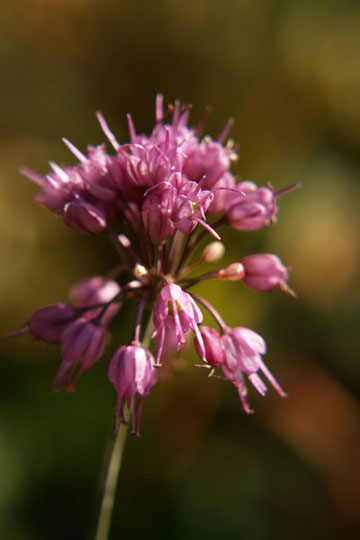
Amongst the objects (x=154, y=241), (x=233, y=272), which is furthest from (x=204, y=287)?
(x=154, y=241)

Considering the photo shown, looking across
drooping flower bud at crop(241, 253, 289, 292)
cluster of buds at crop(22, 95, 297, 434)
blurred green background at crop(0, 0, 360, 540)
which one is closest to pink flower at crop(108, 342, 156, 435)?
cluster of buds at crop(22, 95, 297, 434)

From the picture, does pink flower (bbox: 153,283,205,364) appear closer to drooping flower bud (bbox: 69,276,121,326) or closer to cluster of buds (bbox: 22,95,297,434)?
cluster of buds (bbox: 22,95,297,434)

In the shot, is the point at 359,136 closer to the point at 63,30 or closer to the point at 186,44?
the point at 186,44

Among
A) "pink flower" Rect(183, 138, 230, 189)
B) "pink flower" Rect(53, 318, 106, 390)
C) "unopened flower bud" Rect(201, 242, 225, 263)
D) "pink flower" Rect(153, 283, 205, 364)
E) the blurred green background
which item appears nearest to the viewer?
"pink flower" Rect(153, 283, 205, 364)

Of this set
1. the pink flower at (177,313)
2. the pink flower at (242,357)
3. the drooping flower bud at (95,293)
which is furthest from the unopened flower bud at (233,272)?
the drooping flower bud at (95,293)

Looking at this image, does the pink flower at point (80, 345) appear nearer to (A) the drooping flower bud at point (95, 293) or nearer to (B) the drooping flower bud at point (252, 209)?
(A) the drooping flower bud at point (95, 293)

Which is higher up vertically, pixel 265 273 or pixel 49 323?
pixel 49 323

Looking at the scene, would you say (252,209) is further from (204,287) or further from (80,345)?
(204,287)

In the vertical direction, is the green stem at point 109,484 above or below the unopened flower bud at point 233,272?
below
